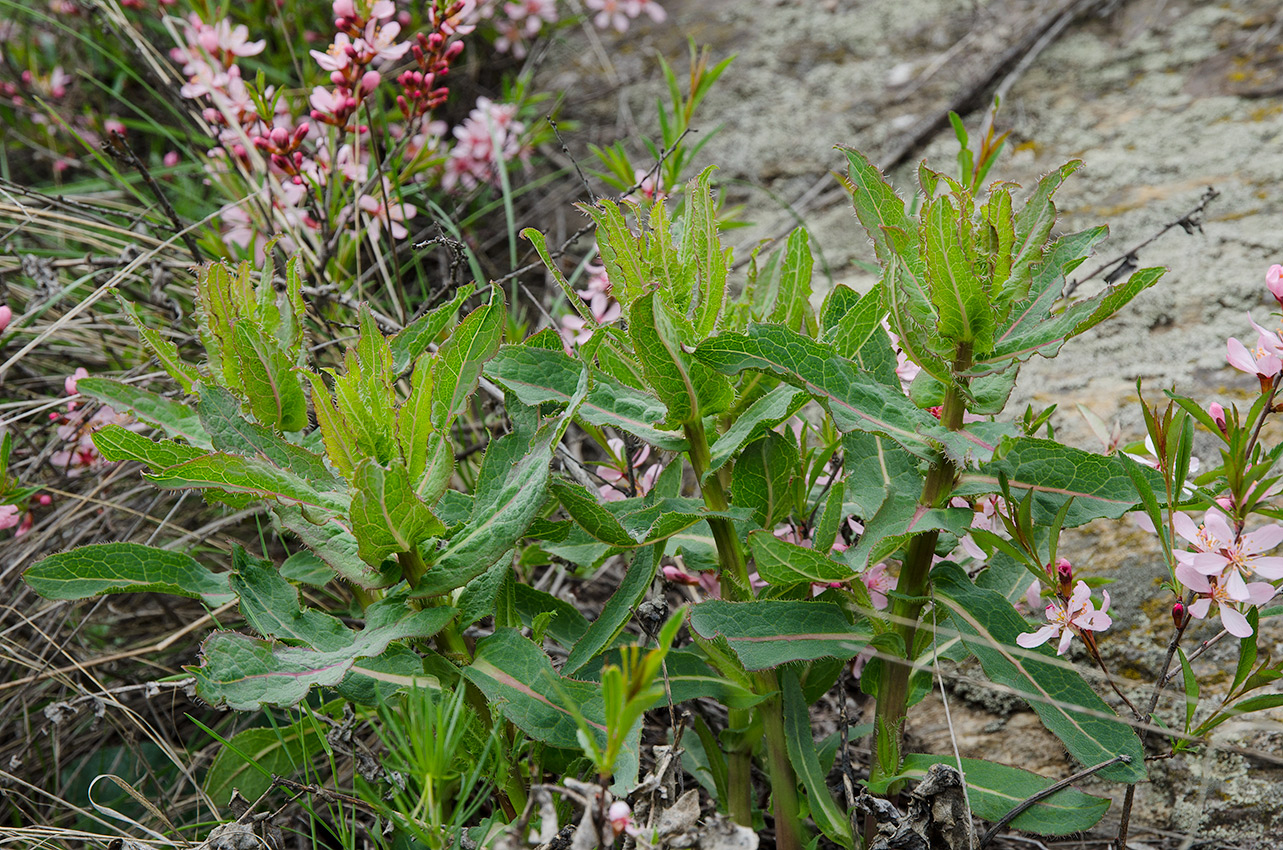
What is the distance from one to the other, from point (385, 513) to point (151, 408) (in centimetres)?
66

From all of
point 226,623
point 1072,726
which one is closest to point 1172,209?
point 1072,726

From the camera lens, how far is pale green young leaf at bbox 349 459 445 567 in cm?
110

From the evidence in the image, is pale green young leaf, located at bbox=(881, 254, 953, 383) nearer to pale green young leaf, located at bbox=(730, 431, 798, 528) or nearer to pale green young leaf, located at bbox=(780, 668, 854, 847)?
pale green young leaf, located at bbox=(730, 431, 798, 528)

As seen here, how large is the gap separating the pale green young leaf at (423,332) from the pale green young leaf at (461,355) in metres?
0.13

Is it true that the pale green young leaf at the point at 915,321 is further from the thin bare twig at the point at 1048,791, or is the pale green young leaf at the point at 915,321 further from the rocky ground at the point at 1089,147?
the rocky ground at the point at 1089,147

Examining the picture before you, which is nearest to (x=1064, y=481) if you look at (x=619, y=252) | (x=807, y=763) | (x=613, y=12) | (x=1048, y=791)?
(x=1048, y=791)

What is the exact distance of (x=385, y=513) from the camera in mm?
1137

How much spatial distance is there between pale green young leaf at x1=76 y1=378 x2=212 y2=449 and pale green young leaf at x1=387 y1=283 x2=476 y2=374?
0.35 metres

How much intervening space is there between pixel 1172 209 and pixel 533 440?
2189mm

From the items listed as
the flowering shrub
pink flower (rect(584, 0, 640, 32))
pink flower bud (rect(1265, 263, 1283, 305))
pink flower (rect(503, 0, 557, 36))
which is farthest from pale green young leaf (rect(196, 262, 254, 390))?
pink flower (rect(584, 0, 640, 32))

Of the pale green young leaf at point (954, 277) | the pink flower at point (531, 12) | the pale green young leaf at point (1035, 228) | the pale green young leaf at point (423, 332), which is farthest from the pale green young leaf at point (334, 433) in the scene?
the pink flower at point (531, 12)

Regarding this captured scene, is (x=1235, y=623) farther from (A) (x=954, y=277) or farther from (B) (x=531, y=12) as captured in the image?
(B) (x=531, y=12)

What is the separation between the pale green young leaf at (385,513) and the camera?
1.10 m

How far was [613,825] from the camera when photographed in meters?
1.04
